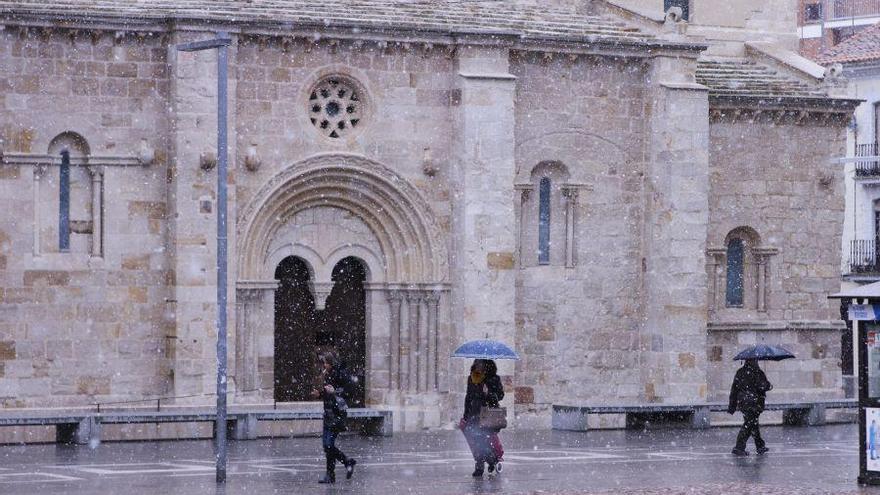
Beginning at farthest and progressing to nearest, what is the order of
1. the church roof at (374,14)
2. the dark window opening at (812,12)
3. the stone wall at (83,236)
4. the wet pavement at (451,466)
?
the dark window opening at (812,12) → the church roof at (374,14) → the stone wall at (83,236) → the wet pavement at (451,466)

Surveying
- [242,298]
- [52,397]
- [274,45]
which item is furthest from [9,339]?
[274,45]

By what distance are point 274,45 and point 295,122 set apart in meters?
1.35

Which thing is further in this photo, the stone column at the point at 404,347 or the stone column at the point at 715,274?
the stone column at the point at 715,274

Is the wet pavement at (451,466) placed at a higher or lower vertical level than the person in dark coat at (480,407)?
lower

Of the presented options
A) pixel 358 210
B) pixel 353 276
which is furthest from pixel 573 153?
pixel 353 276

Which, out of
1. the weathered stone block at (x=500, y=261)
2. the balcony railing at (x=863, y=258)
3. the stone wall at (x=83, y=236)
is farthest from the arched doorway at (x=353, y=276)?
the balcony railing at (x=863, y=258)

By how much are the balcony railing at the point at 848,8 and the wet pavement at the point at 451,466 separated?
3506 centimetres

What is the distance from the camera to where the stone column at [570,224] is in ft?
125

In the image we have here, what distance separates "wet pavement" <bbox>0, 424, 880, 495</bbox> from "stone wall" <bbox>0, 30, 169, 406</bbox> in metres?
2.26

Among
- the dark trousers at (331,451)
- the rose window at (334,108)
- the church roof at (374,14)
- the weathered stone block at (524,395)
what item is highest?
the church roof at (374,14)

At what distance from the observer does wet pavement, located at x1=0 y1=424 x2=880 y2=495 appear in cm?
2555

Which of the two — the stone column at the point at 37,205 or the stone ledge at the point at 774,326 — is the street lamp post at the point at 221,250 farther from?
the stone ledge at the point at 774,326

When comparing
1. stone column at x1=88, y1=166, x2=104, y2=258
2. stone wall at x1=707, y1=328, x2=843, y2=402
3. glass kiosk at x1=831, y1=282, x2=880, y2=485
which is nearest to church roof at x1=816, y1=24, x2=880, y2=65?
stone wall at x1=707, y1=328, x2=843, y2=402

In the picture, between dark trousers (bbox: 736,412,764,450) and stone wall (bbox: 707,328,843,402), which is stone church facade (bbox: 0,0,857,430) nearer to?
stone wall (bbox: 707,328,843,402)
